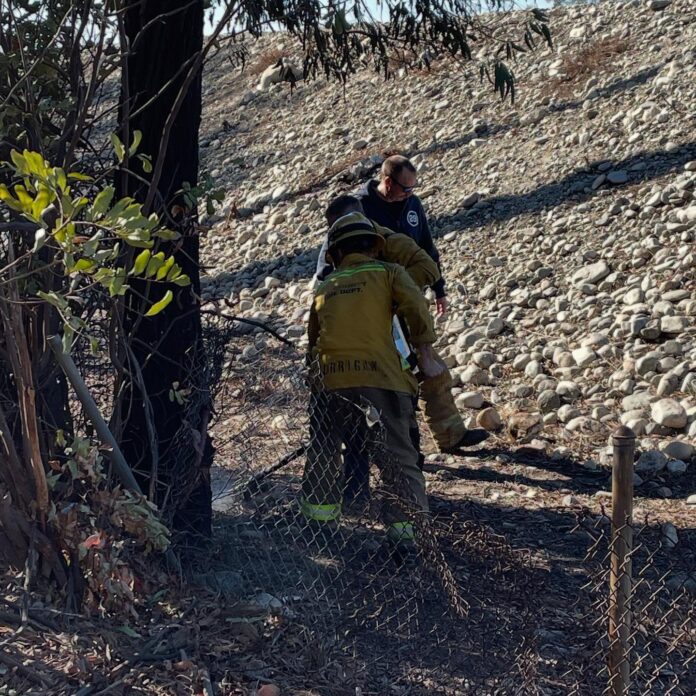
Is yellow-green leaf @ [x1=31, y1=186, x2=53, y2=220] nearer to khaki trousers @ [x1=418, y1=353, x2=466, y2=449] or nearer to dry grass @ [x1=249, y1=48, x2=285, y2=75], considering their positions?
khaki trousers @ [x1=418, y1=353, x2=466, y2=449]

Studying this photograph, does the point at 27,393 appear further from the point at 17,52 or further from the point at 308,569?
the point at 308,569

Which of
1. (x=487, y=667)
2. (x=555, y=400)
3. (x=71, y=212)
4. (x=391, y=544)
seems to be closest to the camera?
(x=71, y=212)

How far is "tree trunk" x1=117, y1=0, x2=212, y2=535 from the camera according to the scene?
12.9 feet

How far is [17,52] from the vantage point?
3574 mm

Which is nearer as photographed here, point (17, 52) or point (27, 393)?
point (27, 393)

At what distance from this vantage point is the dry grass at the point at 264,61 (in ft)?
57.1

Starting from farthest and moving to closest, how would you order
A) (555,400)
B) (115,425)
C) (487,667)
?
(555,400) < (115,425) < (487,667)

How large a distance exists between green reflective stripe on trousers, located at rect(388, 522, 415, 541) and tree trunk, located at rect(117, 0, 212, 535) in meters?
0.82

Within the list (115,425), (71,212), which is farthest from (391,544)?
(71,212)

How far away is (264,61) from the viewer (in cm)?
1780

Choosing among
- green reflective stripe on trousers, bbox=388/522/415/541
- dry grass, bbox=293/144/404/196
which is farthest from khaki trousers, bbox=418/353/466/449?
dry grass, bbox=293/144/404/196

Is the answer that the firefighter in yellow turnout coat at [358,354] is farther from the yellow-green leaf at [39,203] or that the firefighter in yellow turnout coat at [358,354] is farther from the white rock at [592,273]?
the white rock at [592,273]

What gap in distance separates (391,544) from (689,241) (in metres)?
4.82

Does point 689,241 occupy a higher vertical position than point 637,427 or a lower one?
higher
